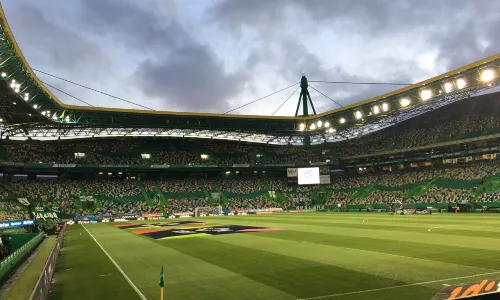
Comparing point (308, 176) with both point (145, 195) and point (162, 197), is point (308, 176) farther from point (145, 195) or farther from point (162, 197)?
point (145, 195)

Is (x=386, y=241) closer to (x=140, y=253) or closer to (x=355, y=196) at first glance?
(x=140, y=253)

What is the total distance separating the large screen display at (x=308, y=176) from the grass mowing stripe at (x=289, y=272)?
59156 millimetres

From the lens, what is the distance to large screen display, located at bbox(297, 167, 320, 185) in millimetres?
82000

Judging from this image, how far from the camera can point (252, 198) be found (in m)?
89.6

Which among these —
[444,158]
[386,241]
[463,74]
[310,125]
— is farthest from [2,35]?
[444,158]

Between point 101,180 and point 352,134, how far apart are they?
5695 centimetres

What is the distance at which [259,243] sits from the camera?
87.5 feet

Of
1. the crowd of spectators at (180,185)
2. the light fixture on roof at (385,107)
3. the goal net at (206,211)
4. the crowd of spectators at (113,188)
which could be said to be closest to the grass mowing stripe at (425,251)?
the light fixture on roof at (385,107)

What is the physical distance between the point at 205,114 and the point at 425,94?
3655 cm

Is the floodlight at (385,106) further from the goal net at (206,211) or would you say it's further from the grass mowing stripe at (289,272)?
the grass mowing stripe at (289,272)

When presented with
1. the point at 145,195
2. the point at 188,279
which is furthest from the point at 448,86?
the point at 145,195

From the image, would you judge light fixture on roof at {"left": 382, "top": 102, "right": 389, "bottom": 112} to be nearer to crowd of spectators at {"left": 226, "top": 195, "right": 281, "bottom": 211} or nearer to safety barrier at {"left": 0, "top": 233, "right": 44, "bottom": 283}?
crowd of spectators at {"left": 226, "top": 195, "right": 281, "bottom": 211}

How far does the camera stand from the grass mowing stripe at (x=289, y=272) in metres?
13.2

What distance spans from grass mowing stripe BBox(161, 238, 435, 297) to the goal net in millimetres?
52446
